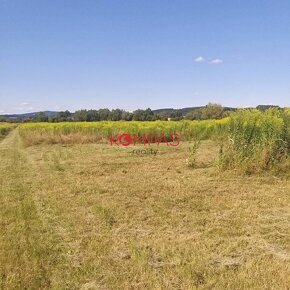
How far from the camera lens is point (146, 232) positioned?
4.94m

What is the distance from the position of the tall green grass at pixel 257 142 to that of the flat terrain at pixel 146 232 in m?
0.65

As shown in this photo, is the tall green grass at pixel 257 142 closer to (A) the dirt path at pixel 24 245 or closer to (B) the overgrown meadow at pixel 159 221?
(B) the overgrown meadow at pixel 159 221

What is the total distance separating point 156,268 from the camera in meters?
3.76

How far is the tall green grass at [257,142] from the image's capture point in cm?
936

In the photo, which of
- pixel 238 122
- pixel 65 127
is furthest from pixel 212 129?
pixel 238 122

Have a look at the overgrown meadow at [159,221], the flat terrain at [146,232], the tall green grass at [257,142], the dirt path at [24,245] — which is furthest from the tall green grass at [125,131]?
the dirt path at [24,245]

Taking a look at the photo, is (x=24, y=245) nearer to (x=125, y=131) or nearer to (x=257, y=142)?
(x=257, y=142)

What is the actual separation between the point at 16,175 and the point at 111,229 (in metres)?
→ 5.68

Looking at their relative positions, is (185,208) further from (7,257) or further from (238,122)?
(238,122)

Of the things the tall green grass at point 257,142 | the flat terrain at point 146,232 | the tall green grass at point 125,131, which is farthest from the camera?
the tall green grass at point 125,131

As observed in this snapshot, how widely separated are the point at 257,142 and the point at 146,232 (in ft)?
18.6

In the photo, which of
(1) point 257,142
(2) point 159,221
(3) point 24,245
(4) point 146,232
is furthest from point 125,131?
(3) point 24,245

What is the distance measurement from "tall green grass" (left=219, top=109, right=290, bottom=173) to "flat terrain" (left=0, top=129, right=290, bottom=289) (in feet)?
2.13

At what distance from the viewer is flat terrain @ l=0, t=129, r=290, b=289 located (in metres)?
3.56
